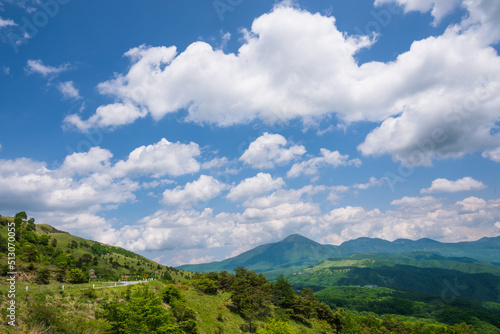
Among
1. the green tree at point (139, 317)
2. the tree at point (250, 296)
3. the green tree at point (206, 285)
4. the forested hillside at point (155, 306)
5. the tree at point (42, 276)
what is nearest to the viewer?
the forested hillside at point (155, 306)

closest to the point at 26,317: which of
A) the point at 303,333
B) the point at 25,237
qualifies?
the point at 303,333

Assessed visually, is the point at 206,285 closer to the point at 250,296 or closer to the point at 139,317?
the point at 250,296

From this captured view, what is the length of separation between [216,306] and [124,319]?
30224mm

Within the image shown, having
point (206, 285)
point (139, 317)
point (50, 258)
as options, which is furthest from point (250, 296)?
point (50, 258)

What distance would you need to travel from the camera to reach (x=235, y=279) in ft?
273

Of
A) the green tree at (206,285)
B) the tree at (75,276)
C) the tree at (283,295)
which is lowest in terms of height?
the tree at (283,295)

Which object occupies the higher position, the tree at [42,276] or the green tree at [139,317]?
the tree at [42,276]

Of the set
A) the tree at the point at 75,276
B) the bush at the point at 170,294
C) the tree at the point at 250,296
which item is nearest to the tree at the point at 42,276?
the tree at the point at 75,276

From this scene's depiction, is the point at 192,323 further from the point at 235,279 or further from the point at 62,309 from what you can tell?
the point at 235,279

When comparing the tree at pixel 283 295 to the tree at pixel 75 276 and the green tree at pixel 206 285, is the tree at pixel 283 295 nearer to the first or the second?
the green tree at pixel 206 285

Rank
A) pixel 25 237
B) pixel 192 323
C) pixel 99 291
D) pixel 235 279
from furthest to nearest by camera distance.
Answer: pixel 25 237 → pixel 235 279 → pixel 192 323 → pixel 99 291

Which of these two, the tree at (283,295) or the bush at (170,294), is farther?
the tree at (283,295)

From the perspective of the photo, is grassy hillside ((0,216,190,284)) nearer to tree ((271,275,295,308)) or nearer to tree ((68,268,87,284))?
tree ((68,268,87,284))

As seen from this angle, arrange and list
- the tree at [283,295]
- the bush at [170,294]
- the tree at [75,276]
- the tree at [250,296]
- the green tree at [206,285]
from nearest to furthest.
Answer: the bush at [170,294]
the tree at [75,276]
the tree at [250,296]
the green tree at [206,285]
the tree at [283,295]
